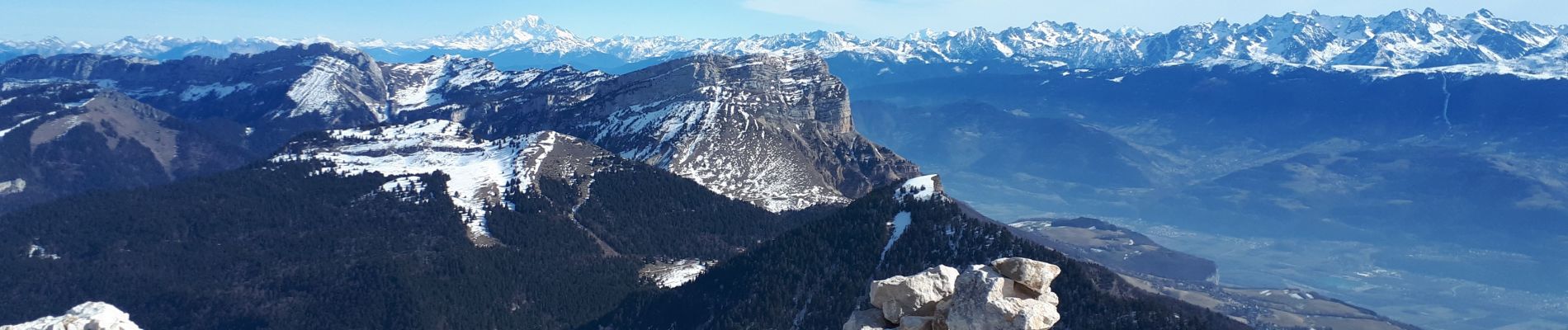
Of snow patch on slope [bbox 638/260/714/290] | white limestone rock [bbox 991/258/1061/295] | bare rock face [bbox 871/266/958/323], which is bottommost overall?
snow patch on slope [bbox 638/260/714/290]

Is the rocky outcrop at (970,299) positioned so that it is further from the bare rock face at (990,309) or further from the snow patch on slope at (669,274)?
the snow patch on slope at (669,274)

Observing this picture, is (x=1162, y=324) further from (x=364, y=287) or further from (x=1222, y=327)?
(x=364, y=287)

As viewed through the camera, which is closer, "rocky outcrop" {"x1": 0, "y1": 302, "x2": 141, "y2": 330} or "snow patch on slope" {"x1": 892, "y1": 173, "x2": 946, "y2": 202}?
"rocky outcrop" {"x1": 0, "y1": 302, "x2": 141, "y2": 330}

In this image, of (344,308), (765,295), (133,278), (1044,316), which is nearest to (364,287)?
(344,308)

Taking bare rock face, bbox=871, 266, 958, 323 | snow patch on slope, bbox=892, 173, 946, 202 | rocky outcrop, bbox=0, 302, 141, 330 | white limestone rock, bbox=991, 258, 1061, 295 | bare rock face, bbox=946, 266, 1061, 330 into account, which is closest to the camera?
bare rock face, bbox=946, 266, 1061, 330

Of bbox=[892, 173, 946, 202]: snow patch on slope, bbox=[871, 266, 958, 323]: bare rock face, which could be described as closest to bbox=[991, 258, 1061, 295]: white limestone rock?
bbox=[871, 266, 958, 323]: bare rock face

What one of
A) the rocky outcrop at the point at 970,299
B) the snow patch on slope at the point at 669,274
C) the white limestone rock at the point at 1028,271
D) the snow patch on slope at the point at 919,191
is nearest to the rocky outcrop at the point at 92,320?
the rocky outcrop at the point at 970,299

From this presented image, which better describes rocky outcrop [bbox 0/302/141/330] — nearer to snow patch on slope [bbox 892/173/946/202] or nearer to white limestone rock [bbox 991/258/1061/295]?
white limestone rock [bbox 991/258/1061/295]

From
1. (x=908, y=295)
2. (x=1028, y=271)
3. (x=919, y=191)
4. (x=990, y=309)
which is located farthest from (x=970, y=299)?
(x=919, y=191)
